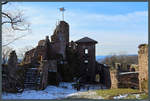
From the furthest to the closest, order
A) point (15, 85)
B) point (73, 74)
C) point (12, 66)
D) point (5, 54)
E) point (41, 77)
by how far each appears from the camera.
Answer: point (73, 74), point (5, 54), point (41, 77), point (12, 66), point (15, 85)

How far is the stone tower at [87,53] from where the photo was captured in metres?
23.9

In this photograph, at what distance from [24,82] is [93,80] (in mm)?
11380

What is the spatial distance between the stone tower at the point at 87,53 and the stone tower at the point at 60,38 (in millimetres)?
2523

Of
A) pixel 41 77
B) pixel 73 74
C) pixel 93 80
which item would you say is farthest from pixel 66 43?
pixel 41 77

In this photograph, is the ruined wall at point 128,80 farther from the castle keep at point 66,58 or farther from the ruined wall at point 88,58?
the ruined wall at point 88,58

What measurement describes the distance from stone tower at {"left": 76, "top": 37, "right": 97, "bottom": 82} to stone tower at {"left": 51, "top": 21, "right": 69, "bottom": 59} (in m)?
2.52

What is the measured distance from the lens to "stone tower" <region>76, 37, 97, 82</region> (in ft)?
78.3

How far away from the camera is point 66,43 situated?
74.5 feet

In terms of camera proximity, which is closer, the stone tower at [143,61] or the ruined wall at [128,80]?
the stone tower at [143,61]

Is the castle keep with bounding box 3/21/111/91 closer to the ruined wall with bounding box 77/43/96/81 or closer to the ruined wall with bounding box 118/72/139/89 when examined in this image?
the ruined wall with bounding box 77/43/96/81

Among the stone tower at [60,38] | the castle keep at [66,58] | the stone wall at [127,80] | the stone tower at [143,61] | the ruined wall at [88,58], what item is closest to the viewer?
the stone tower at [143,61]

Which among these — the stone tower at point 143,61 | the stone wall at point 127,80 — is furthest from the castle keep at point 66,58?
the stone tower at point 143,61

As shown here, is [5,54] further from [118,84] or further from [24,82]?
[118,84]

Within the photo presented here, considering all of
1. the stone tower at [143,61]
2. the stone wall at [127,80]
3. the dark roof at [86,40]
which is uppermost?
the dark roof at [86,40]
